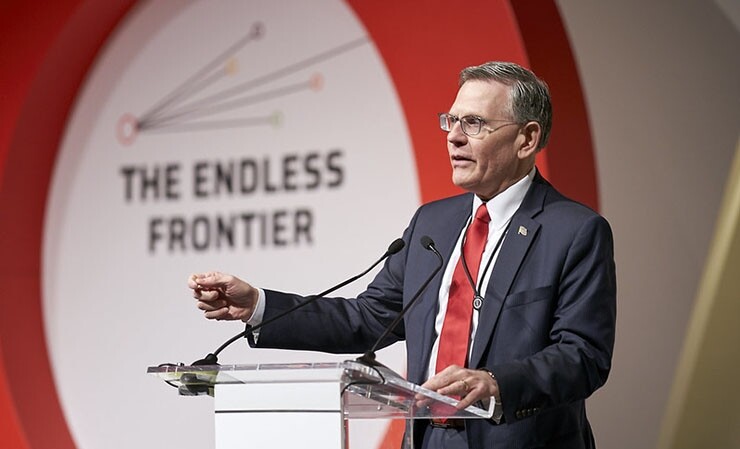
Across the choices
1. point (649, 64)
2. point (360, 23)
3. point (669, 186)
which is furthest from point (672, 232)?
point (360, 23)

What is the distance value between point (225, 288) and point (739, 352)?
144 centimetres

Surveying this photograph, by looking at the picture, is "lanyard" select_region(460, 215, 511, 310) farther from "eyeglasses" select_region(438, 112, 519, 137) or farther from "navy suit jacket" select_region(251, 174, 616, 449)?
"eyeglasses" select_region(438, 112, 519, 137)

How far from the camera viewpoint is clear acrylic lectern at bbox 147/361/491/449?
73.0 inches

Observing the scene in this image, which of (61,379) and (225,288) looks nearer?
(225,288)

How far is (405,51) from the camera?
12.3 ft

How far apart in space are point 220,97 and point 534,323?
8.49 ft

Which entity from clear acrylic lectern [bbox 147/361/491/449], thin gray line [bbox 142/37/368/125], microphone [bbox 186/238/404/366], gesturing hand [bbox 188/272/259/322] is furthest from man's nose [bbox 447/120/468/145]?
thin gray line [bbox 142/37/368/125]

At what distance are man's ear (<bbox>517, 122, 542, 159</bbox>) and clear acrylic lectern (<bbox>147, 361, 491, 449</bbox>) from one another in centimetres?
Result: 71

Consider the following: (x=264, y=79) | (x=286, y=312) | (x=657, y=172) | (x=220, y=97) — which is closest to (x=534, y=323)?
(x=286, y=312)

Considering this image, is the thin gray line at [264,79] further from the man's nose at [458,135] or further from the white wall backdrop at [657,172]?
the man's nose at [458,135]

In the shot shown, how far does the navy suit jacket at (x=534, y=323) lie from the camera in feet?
6.92

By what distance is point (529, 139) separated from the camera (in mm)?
2461

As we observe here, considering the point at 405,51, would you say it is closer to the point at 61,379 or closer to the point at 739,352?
the point at 739,352

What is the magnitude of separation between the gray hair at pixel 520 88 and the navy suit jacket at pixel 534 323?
0.55ft
